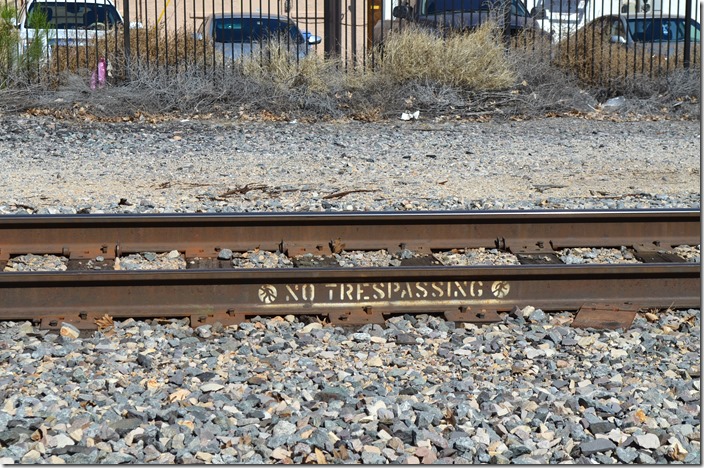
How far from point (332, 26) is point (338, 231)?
10769mm

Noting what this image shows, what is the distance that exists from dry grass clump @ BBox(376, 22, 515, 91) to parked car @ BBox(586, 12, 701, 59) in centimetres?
213

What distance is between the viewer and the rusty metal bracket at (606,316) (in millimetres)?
5832

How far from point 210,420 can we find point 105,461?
52 centimetres

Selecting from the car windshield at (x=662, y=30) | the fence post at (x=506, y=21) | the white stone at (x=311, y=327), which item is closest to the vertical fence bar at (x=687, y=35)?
the car windshield at (x=662, y=30)

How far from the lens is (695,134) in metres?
13.5

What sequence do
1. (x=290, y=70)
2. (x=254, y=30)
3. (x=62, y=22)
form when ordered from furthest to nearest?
1. (x=254, y=30)
2. (x=62, y=22)
3. (x=290, y=70)

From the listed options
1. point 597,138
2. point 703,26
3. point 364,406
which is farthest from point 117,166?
point 703,26

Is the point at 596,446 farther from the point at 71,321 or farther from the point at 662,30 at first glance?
the point at 662,30

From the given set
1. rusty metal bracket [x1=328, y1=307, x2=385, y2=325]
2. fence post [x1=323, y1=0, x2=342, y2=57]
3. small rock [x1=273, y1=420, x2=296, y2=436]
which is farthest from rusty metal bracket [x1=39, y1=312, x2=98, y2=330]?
fence post [x1=323, y1=0, x2=342, y2=57]

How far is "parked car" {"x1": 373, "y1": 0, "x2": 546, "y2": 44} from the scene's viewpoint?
17234 millimetres

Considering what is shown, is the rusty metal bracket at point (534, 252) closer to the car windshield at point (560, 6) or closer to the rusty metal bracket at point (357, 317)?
the rusty metal bracket at point (357, 317)

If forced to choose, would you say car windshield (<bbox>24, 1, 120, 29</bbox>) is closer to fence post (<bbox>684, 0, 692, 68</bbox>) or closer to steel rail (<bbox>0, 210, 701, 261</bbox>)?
fence post (<bbox>684, 0, 692, 68</bbox>)

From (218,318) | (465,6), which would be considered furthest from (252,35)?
(218,318)

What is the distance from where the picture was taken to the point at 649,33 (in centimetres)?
1836
